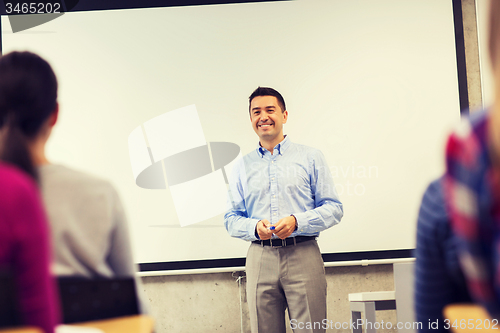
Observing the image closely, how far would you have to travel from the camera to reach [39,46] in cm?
303

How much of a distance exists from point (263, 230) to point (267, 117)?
2.63 ft

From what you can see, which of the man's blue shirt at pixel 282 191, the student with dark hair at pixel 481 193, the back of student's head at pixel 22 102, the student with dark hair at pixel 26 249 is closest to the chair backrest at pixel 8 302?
the student with dark hair at pixel 26 249

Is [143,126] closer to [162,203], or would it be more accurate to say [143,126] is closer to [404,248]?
[162,203]

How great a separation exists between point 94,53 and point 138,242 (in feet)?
5.48

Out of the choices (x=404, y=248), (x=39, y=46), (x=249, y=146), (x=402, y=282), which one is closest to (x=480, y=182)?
(x=402, y=282)

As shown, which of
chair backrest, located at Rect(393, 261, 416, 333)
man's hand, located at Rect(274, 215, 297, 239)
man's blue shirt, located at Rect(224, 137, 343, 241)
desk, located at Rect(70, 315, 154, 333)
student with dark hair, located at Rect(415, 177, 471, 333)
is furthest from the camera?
man's blue shirt, located at Rect(224, 137, 343, 241)

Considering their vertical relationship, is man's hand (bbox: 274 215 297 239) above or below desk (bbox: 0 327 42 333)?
below

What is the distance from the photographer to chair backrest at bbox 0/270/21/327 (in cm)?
48

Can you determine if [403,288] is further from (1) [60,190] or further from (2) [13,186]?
(2) [13,186]

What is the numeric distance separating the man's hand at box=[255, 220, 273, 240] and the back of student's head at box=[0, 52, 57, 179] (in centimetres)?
156

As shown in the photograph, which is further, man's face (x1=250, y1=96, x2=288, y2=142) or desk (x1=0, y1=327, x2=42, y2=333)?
man's face (x1=250, y1=96, x2=288, y2=142)

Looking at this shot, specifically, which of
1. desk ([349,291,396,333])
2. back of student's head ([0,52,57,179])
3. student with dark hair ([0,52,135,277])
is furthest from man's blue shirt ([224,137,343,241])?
back of student's head ([0,52,57,179])

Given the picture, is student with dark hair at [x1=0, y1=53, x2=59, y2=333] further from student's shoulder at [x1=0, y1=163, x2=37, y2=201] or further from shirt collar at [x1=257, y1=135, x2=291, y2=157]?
shirt collar at [x1=257, y1=135, x2=291, y2=157]

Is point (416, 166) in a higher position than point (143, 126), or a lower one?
lower
